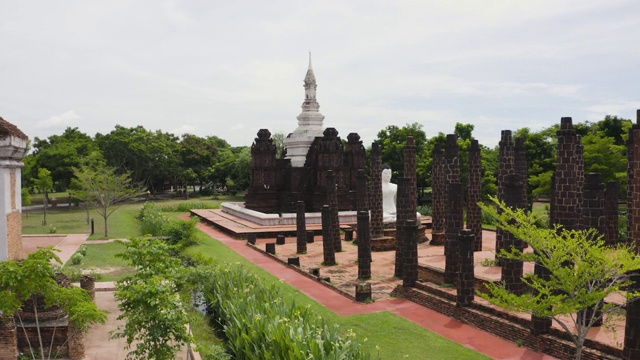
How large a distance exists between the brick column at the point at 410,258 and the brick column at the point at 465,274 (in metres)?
2.04

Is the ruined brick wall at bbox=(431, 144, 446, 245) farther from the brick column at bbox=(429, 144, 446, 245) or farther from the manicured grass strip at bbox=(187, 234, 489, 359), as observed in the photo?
the manicured grass strip at bbox=(187, 234, 489, 359)

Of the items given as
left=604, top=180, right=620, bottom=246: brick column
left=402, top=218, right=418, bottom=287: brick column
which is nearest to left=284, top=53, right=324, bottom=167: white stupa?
left=402, top=218, right=418, bottom=287: brick column

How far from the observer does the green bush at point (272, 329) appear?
8023 mm

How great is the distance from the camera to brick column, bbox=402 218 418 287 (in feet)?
48.6

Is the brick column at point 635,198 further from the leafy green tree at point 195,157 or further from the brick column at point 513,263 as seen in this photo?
the leafy green tree at point 195,157

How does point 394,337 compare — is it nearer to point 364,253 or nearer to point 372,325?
point 372,325

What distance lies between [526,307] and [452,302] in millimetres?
4927

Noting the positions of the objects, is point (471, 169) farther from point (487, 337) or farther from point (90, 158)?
point (90, 158)

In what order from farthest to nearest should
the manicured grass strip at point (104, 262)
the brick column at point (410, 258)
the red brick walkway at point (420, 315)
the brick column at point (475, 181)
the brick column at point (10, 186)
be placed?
the brick column at point (475, 181)
the manicured grass strip at point (104, 262)
the brick column at point (410, 258)
the red brick walkway at point (420, 315)
the brick column at point (10, 186)

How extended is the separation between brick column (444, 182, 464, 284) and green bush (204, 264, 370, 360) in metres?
5.48

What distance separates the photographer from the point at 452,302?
13.2 meters

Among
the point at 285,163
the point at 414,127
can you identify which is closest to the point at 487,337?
the point at 285,163

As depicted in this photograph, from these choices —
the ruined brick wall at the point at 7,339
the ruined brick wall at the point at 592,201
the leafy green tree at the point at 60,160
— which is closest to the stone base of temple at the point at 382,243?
the ruined brick wall at the point at 592,201

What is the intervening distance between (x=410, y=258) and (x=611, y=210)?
8.75 meters
